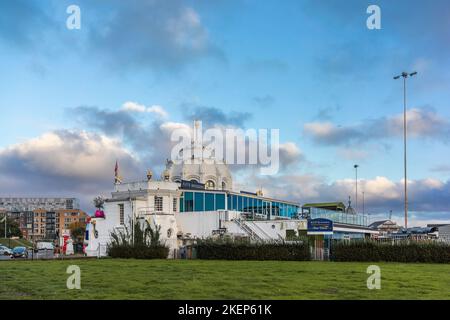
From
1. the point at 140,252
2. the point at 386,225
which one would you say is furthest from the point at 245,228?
the point at 386,225

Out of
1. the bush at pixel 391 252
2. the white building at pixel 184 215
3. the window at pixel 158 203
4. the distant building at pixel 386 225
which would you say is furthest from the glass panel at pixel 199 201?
the distant building at pixel 386 225

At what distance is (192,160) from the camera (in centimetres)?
7644

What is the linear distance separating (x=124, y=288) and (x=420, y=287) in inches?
458

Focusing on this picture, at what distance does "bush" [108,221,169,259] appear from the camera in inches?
2101

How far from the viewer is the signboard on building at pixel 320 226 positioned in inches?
1847

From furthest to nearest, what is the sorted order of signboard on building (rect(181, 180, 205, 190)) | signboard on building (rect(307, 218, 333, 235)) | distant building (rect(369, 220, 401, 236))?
distant building (rect(369, 220, 401, 236)), signboard on building (rect(181, 180, 205, 190)), signboard on building (rect(307, 218, 333, 235))

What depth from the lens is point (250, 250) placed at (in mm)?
48906

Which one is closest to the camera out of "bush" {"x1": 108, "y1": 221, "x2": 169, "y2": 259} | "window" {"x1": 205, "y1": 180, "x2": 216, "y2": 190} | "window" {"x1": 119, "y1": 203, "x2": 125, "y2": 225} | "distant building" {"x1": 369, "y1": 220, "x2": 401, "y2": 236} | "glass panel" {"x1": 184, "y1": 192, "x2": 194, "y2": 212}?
"bush" {"x1": 108, "y1": 221, "x2": 169, "y2": 259}

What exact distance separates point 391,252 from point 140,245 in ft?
78.6

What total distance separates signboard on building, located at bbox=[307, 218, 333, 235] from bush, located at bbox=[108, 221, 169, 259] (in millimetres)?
15278

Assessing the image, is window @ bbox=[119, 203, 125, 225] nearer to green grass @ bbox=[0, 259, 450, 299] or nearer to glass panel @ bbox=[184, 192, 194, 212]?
glass panel @ bbox=[184, 192, 194, 212]

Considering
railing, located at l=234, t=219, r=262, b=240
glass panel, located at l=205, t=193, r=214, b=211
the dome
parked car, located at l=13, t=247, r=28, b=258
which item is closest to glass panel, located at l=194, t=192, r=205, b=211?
glass panel, located at l=205, t=193, r=214, b=211

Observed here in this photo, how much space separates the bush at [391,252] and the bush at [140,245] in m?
17.8
